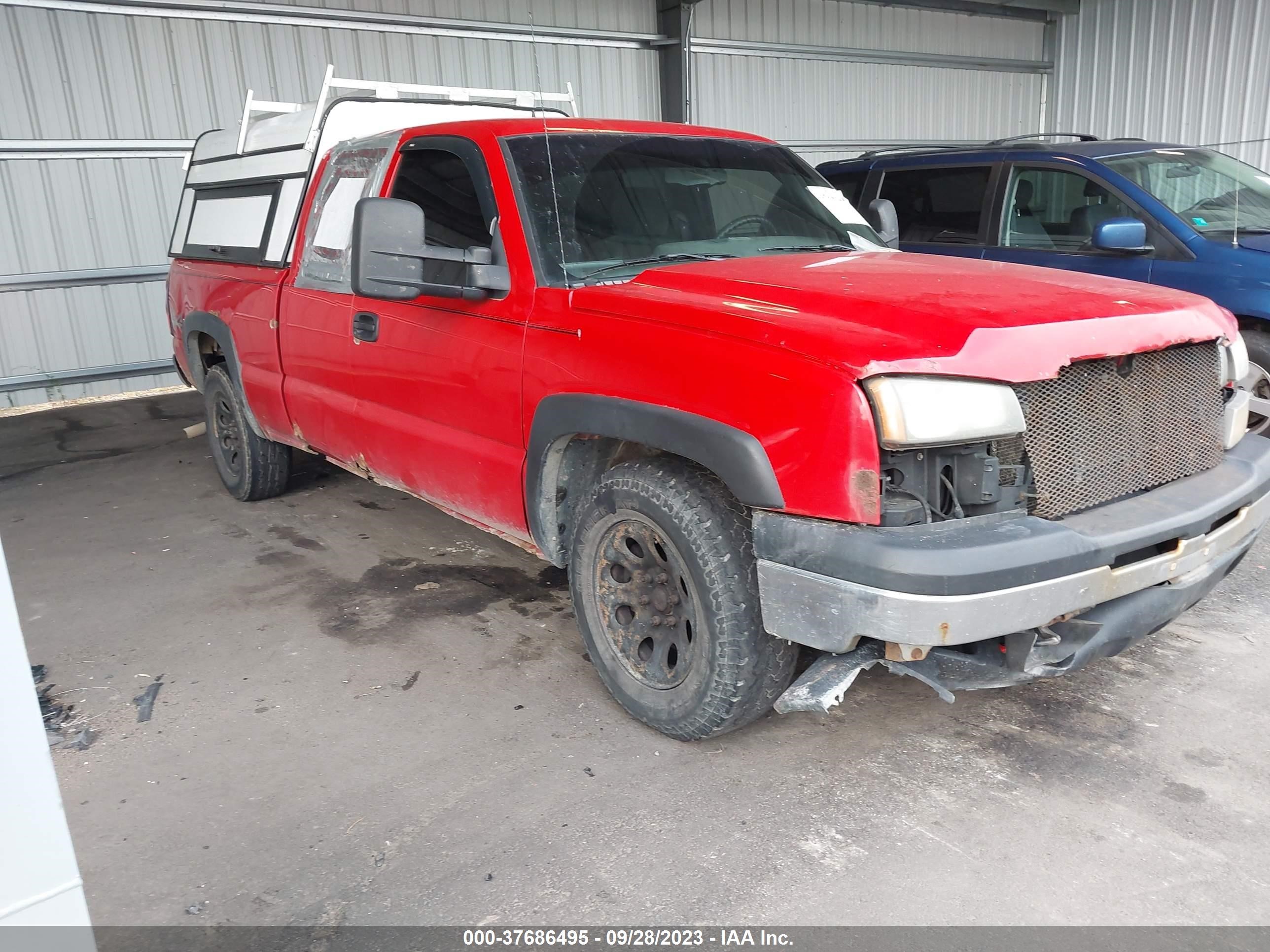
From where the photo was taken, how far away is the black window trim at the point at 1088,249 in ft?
17.6

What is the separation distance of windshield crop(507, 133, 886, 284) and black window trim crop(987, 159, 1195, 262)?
231 cm

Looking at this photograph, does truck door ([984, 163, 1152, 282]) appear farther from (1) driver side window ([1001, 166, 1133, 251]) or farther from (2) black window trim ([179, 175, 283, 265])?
(2) black window trim ([179, 175, 283, 265])

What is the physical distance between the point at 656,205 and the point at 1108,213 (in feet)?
11.6

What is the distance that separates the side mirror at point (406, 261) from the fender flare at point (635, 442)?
1.65 feet

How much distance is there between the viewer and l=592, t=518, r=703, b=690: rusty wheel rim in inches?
112

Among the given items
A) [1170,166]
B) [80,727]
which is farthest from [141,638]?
[1170,166]

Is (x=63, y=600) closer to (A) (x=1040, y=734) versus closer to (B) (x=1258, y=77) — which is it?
(A) (x=1040, y=734)

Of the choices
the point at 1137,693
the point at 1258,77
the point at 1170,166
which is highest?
the point at 1258,77

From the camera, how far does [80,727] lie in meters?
3.25

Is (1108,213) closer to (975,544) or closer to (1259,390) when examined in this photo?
(1259,390)

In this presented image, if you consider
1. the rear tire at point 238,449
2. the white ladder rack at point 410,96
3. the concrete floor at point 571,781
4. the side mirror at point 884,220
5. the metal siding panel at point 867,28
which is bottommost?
the concrete floor at point 571,781

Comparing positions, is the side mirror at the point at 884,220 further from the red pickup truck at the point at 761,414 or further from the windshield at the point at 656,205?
the windshield at the point at 656,205

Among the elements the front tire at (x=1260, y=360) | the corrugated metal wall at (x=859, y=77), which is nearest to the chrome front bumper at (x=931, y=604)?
the front tire at (x=1260, y=360)

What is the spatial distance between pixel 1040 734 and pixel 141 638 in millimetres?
3429
